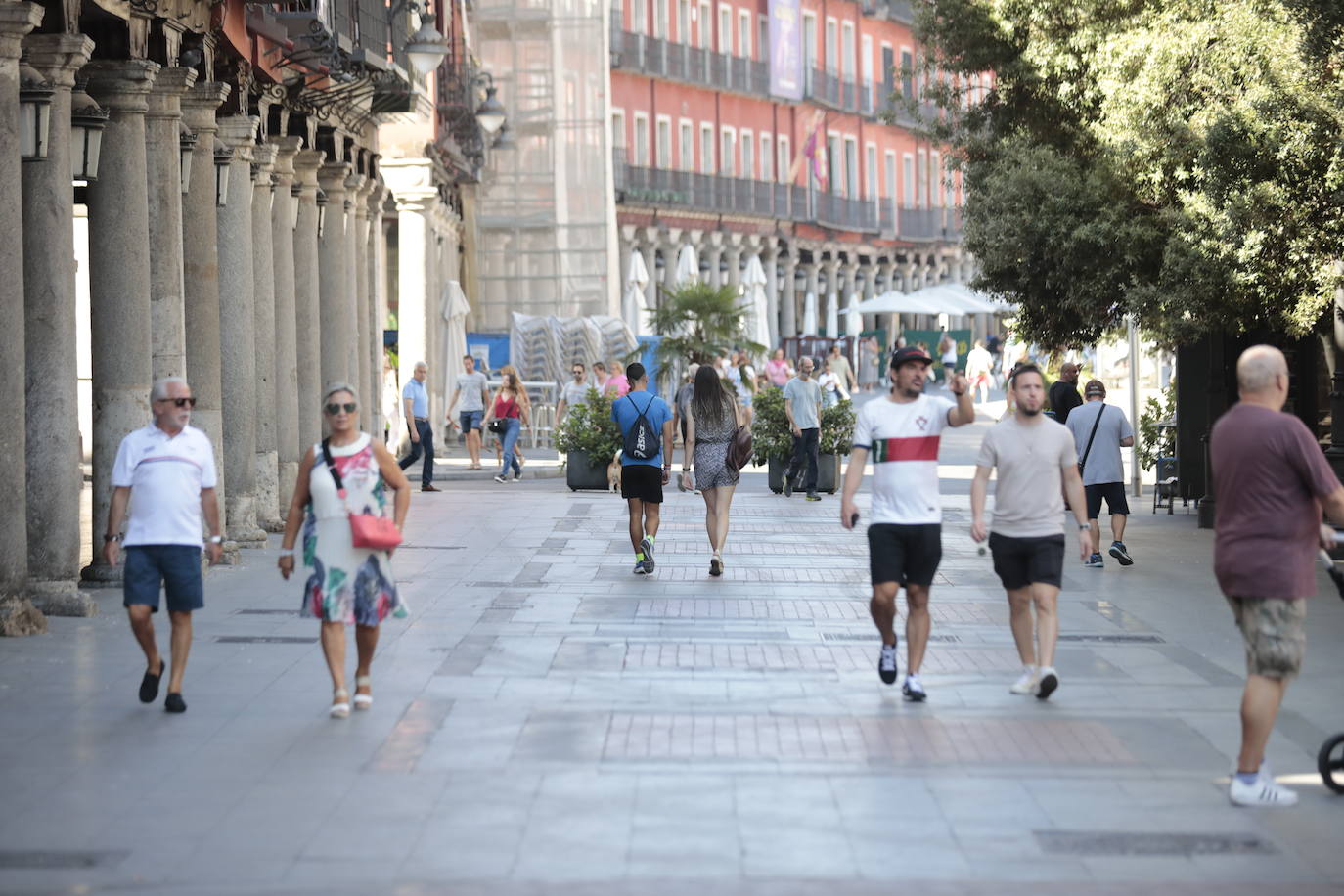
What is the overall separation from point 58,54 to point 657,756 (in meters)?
6.65

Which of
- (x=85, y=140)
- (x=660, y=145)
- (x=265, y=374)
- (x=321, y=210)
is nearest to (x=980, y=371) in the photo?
(x=660, y=145)

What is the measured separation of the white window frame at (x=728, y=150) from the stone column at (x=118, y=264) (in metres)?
49.1

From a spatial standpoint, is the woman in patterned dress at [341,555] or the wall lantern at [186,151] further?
the wall lantern at [186,151]

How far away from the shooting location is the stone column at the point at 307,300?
73.6 feet

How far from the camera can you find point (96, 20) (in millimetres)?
14867

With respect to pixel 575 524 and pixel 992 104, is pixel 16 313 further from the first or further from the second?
pixel 992 104

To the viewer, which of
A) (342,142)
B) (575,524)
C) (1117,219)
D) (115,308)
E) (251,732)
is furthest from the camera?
(342,142)

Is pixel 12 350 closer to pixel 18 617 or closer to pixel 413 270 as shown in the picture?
pixel 18 617

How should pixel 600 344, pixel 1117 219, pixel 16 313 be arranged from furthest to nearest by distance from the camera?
pixel 600 344 < pixel 1117 219 < pixel 16 313

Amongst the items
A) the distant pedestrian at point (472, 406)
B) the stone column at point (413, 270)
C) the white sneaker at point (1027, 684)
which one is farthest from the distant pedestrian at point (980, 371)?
the white sneaker at point (1027, 684)

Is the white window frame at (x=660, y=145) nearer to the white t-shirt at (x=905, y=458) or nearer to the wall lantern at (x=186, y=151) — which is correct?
the wall lantern at (x=186, y=151)

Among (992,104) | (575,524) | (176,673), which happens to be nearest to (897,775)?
(176,673)

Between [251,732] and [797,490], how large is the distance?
679 inches

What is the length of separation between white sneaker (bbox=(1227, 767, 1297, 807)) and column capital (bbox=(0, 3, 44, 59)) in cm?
764
